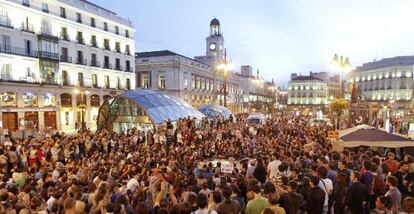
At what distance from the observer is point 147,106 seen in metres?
30.8

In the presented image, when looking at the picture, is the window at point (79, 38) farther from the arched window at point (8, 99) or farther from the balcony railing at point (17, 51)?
the arched window at point (8, 99)

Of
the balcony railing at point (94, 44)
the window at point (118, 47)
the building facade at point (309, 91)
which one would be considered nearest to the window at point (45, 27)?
the balcony railing at point (94, 44)

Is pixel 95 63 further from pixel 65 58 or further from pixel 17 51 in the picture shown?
pixel 17 51

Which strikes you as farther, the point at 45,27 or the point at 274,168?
the point at 45,27

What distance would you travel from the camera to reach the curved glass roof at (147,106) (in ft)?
101

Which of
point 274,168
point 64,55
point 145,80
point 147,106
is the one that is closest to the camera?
point 274,168

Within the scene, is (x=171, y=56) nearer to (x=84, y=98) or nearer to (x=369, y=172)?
(x=84, y=98)

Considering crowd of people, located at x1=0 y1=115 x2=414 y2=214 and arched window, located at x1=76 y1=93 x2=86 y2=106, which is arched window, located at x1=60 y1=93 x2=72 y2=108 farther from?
crowd of people, located at x1=0 y1=115 x2=414 y2=214

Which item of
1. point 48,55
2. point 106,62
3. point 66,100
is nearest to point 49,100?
point 66,100

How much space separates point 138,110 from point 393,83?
250 ft

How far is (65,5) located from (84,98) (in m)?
13.1

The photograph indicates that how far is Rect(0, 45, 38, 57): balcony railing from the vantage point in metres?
38.0

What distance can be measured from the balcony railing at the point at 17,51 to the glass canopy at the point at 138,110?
14.6 metres

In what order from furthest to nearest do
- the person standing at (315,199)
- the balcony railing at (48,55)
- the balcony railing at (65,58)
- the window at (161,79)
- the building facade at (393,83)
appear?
the building facade at (393,83), the window at (161,79), the balcony railing at (65,58), the balcony railing at (48,55), the person standing at (315,199)
